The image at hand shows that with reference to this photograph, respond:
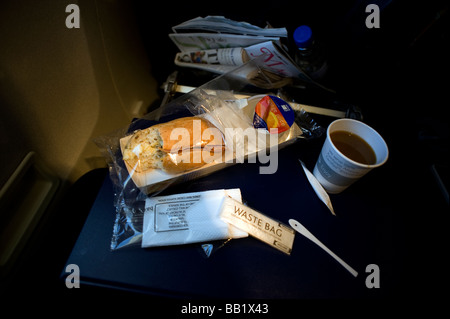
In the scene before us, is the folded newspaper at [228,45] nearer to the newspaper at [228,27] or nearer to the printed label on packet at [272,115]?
the newspaper at [228,27]

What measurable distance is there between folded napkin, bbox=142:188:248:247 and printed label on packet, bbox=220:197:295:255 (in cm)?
2

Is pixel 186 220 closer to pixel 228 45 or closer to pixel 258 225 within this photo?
pixel 258 225

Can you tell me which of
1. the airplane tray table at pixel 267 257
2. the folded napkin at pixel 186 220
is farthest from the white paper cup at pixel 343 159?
the folded napkin at pixel 186 220

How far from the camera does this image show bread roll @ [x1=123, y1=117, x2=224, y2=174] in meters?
0.49

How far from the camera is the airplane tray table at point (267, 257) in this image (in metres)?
0.42

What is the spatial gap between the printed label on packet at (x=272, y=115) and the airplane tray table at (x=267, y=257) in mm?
143

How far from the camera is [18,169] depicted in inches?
21.2

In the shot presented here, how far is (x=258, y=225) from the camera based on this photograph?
1.52 feet

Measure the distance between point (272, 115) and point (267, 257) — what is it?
0.31m

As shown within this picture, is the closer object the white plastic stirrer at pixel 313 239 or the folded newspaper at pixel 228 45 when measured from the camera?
the white plastic stirrer at pixel 313 239

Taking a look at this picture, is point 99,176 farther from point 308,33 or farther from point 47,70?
point 308,33

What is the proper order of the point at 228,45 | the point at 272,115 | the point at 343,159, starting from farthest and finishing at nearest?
the point at 228,45
the point at 272,115
the point at 343,159

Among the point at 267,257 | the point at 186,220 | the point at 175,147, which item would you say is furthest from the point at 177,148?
the point at 267,257

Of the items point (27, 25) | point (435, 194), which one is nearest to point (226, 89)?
point (27, 25)
